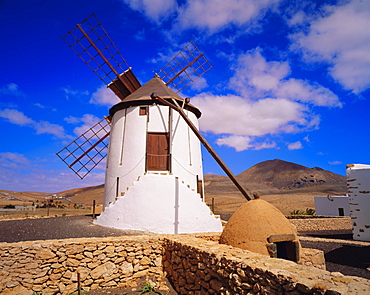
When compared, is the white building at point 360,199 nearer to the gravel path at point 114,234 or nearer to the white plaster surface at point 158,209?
the gravel path at point 114,234

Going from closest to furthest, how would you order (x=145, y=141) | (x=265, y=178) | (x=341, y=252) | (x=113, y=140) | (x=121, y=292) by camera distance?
(x=121, y=292), (x=341, y=252), (x=145, y=141), (x=113, y=140), (x=265, y=178)

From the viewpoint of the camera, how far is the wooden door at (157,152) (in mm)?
12438

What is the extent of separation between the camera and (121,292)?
646 centimetres

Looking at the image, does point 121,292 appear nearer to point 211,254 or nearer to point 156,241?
point 156,241

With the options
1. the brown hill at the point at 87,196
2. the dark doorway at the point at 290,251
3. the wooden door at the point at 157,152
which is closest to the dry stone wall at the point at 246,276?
the dark doorway at the point at 290,251

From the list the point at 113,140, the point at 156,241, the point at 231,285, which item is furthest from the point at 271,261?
the point at 113,140

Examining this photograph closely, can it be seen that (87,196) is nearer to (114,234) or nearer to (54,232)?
(54,232)

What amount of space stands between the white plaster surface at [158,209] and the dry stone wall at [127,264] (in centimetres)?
285

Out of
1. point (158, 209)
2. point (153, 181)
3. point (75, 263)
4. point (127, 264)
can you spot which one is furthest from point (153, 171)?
point (75, 263)

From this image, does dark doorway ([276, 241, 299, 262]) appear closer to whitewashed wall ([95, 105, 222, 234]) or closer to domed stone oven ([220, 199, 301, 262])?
domed stone oven ([220, 199, 301, 262])

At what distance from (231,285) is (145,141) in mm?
9420

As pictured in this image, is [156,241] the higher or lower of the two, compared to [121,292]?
higher

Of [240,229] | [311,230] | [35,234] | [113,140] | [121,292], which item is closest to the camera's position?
[240,229]

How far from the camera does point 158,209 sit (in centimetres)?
1080
